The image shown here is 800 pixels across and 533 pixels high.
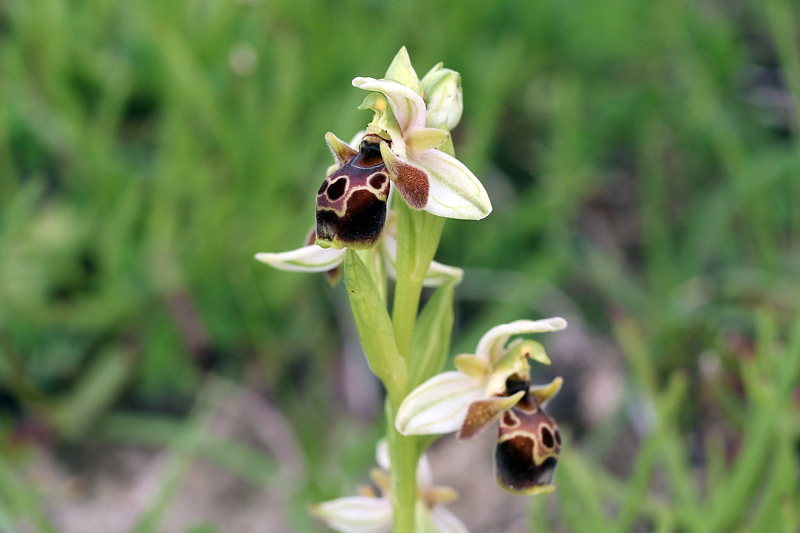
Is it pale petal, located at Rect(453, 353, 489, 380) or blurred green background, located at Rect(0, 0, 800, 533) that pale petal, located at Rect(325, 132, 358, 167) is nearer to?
pale petal, located at Rect(453, 353, 489, 380)

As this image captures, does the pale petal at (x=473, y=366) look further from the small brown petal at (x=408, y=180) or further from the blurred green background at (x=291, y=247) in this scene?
the blurred green background at (x=291, y=247)

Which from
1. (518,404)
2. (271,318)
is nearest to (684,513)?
(518,404)

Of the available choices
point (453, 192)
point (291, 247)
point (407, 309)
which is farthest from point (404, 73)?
point (291, 247)

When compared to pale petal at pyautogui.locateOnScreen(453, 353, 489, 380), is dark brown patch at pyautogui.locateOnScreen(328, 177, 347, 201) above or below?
above

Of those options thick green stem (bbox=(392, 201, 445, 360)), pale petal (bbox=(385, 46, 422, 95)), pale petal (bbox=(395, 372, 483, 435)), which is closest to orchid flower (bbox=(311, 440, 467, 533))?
pale petal (bbox=(395, 372, 483, 435))

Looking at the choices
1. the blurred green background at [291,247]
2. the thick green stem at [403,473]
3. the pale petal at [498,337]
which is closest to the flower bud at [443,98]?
the pale petal at [498,337]

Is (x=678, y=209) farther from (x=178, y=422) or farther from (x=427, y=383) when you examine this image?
(x=427, y=383)

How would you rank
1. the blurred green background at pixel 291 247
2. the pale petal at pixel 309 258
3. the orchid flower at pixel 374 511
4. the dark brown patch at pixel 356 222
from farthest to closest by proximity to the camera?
the blurred green background at pixel 291 247 < the orchid flower at pixel 374 511 < the pale petal at pixel 309 258 < the dark brown patch at pixel 356 222
